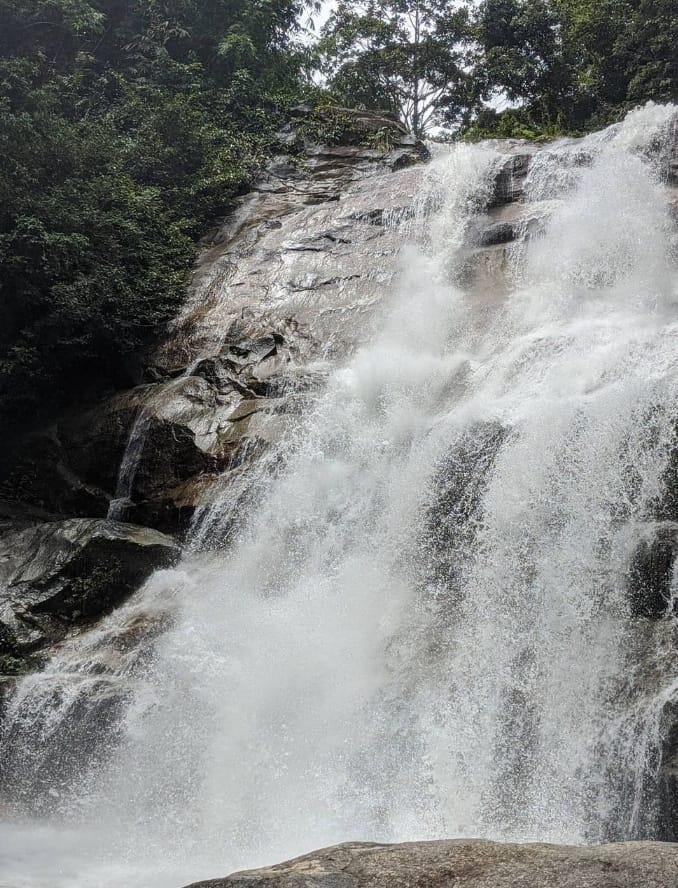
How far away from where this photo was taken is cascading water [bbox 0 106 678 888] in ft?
21.1

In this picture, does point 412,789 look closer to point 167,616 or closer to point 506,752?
point 506,752

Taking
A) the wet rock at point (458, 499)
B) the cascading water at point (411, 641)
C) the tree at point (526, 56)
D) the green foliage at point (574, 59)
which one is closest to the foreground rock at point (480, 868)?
the cascading water at point (411, 641)

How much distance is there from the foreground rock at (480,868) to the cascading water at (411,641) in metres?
2.94

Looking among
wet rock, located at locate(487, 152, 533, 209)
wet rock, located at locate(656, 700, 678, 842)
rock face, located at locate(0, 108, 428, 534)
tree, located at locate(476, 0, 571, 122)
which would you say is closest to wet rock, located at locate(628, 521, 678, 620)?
wet rock, located at locate(656, 700, 678, 842)

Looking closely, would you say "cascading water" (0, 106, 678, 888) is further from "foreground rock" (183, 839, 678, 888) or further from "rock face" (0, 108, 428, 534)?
"foreground rock" (183, 839, 678, 888)

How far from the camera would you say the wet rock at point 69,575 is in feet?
31.1

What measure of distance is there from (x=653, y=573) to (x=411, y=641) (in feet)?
8.12

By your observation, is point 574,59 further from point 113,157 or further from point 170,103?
point 113,157

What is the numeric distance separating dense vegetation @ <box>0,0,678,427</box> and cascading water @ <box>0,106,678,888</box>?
17.6 feet

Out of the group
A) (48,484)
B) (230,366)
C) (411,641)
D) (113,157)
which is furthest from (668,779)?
(113,157)

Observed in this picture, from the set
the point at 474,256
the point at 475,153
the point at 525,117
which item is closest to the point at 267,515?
the point at 474,256

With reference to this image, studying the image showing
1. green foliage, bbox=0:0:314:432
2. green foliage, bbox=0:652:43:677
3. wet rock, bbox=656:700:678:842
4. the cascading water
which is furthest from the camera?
green foliage, bbox=0:0:314:432

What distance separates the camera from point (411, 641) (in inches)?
313

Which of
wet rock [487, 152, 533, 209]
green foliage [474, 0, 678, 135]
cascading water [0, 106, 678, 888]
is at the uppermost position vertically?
green foliage [474, 0, 678, 135]
